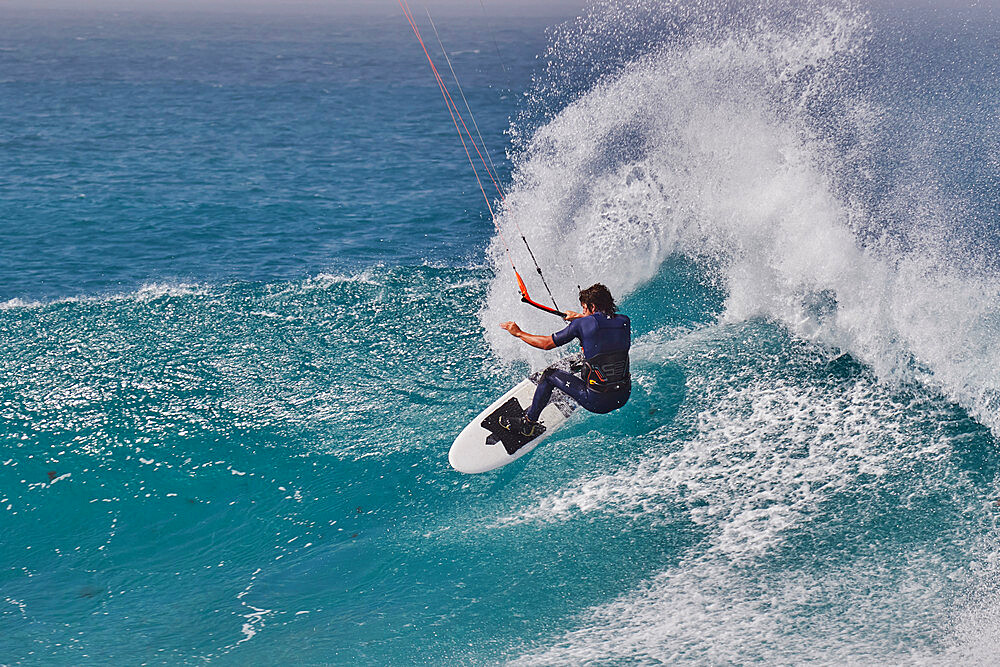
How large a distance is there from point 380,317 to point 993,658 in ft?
30.3

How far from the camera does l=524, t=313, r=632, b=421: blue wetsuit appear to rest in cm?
892

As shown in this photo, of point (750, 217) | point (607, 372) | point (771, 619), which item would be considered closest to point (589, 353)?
point (607, 372)

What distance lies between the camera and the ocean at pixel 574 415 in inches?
307

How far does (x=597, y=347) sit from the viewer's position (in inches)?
352

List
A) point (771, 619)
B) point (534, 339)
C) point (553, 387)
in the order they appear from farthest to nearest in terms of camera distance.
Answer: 1. point (553, 387)
2. point (534, 339)
3. point (771, 619)

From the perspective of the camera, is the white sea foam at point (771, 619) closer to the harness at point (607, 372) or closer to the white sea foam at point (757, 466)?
the white sea foam at point (757, 466)

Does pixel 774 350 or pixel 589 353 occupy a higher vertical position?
pixel 589 353

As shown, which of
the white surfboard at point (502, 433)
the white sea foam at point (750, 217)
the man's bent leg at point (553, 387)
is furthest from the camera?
the white sea foam at point (750, 217)

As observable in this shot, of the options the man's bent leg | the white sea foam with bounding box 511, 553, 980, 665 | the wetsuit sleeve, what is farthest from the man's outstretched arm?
the white sea foam with bounding box 511, 553, 980, 665

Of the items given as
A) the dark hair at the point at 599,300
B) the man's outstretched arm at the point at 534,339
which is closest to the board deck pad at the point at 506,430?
the man's outstretched arm at the point at 534,339

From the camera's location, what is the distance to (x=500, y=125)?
33094 millimetres

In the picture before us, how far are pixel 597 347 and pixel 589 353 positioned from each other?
116 mm

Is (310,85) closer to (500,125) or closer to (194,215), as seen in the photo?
(500,125)

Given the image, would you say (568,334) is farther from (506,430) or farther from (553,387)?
(506,430)
